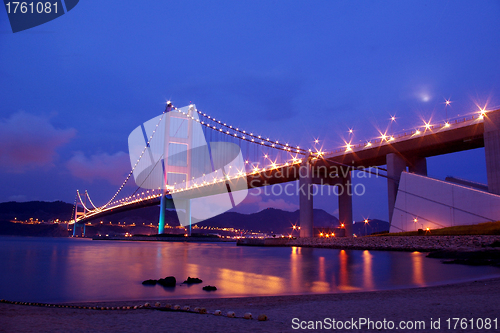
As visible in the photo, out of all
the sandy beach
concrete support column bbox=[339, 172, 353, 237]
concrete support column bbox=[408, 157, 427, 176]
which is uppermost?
concrete support column bbox=[408, 157, 427, 176]

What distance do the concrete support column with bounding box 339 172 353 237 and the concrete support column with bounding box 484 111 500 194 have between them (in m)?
17.4

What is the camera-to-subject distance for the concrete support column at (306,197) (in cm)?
3469

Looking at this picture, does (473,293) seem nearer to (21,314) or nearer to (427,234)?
(21,314)

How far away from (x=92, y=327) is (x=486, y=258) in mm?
14159

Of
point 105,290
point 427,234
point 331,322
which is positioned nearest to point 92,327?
point 331,322

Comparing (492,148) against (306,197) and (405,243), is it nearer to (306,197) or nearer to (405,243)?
(405,243)

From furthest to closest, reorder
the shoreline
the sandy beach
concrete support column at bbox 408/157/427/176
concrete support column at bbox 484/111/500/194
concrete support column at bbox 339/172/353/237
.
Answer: concrete support column at bbox 339/172/353/237, concrete support column at bbox 408/157/427/176, concrete support column at bbox 484/111/500/194, the shoreline, the sandy beach

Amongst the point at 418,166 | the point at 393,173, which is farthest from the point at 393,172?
the point at 418,166

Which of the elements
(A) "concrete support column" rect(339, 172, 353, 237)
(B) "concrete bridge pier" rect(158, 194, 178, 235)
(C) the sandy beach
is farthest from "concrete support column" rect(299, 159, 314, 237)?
(C) the sandy beach

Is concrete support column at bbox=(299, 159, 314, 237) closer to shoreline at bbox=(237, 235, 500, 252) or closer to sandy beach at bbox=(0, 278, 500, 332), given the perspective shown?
shoreline at bbox=(237, 235, 500, 252)

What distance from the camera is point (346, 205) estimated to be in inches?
1475

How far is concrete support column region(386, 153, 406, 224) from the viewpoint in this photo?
1067 inches

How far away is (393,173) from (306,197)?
972cm

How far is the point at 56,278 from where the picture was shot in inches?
444
